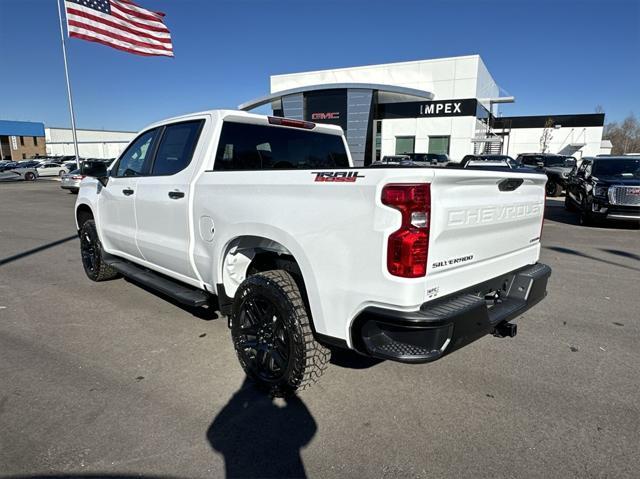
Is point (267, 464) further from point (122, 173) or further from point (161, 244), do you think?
point (122, 173)

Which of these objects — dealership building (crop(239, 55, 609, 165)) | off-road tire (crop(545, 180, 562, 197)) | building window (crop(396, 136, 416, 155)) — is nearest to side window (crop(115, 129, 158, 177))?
off-road tire (crop(545, 180, 562, 197))

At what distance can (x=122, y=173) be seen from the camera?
4.81 m

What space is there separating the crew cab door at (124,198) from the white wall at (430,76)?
32932mm

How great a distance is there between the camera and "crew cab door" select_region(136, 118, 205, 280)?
3625mm

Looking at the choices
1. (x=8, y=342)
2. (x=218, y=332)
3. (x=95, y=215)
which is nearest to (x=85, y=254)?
(x=95, y=215)

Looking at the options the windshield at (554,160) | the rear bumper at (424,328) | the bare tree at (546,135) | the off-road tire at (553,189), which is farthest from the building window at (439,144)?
the rear bumper at (424,328)

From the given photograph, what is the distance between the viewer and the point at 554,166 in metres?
19.0

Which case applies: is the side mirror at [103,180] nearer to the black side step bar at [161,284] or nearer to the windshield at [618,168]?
the black side step bar at [161,284]

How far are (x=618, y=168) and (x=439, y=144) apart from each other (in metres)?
22.8

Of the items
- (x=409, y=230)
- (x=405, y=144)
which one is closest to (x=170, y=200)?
(x=409, y=230)

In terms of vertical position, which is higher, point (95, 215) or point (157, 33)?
point (157, 33)

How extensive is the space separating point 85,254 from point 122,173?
175cm

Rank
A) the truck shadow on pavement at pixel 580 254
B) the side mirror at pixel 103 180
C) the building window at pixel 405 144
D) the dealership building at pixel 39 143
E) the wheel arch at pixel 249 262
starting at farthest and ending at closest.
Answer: the dealership building at pixel 39 143
the building window at pixel 405 144
the truck shadow on pavement at pixel 580 254
the side mirror at pixel 103 180
the wheel arch at pixel 249 262

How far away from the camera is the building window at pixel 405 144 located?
33688 mm
